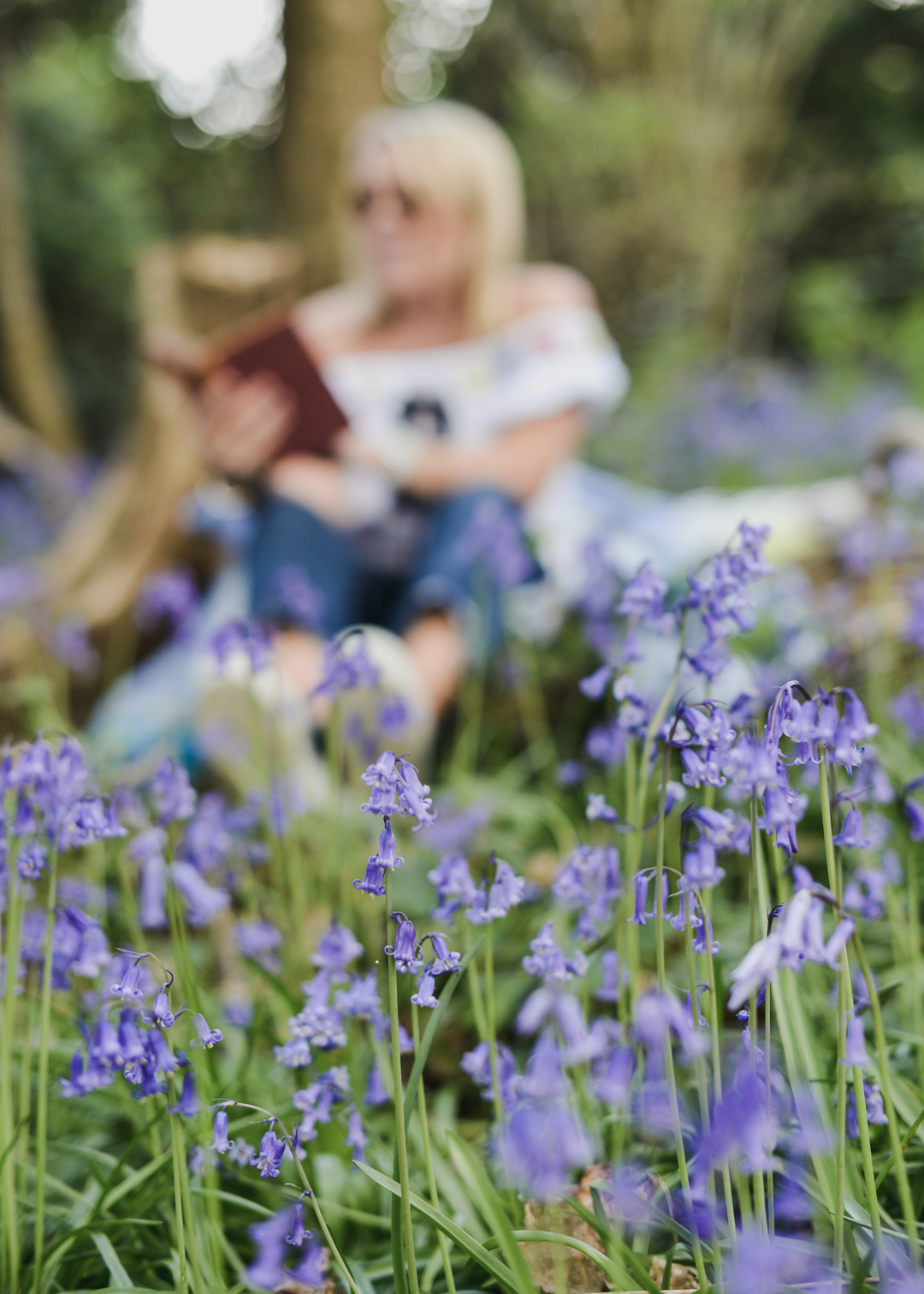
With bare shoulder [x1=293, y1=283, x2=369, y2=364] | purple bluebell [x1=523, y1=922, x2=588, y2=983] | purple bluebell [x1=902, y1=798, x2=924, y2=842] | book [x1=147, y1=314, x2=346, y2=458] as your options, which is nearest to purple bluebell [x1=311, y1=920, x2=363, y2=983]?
purple bluebell [x1=523, y1=922, x2=588, y2=983]

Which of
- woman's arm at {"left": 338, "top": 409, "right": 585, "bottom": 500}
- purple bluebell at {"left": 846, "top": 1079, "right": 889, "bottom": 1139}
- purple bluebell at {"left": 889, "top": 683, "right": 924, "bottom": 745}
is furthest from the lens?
woman's arm at {"left": 338, "top": 409, "right": 585, "bottom": 500}

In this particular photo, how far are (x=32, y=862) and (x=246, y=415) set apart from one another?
7.96 feet

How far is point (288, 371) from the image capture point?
11.2 feet

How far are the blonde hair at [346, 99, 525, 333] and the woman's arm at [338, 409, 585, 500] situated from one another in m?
0.56

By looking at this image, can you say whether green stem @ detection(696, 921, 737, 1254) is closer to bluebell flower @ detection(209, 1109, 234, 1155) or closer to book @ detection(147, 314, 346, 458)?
bluebell flower @ detection(209, 1109, 234, 1155)

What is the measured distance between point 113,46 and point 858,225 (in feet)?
39.5

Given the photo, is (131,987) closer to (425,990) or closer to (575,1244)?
(425,990)

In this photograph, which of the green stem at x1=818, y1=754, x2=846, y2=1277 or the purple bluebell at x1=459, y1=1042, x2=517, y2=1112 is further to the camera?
the purple bluebell at x1=459, y1=1042, x2=517, y2=1112

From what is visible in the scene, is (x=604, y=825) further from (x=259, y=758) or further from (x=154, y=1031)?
(x=154, y=1031)

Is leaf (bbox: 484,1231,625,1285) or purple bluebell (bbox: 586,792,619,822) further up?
purple bluebell (bbox: 586,792,619,822)

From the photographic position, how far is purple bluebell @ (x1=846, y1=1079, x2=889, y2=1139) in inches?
47.1

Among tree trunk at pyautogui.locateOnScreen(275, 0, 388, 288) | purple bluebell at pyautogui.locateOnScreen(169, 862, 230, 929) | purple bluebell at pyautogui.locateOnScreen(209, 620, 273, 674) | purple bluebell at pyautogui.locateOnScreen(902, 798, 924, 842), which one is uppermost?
tree trunk at pyautogui.locateOnScreen(275, 0, 388, 288)

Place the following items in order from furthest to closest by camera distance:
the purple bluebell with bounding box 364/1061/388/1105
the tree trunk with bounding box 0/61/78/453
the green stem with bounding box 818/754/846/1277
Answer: the tree trunk with bounding box 0/61/78/453 < the purple bluebell with bounding box 364/1061/388/1105 < the green stem with bounding box 818/754/846/1277

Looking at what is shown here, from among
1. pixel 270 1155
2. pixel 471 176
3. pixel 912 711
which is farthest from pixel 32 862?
pixel 471 176
